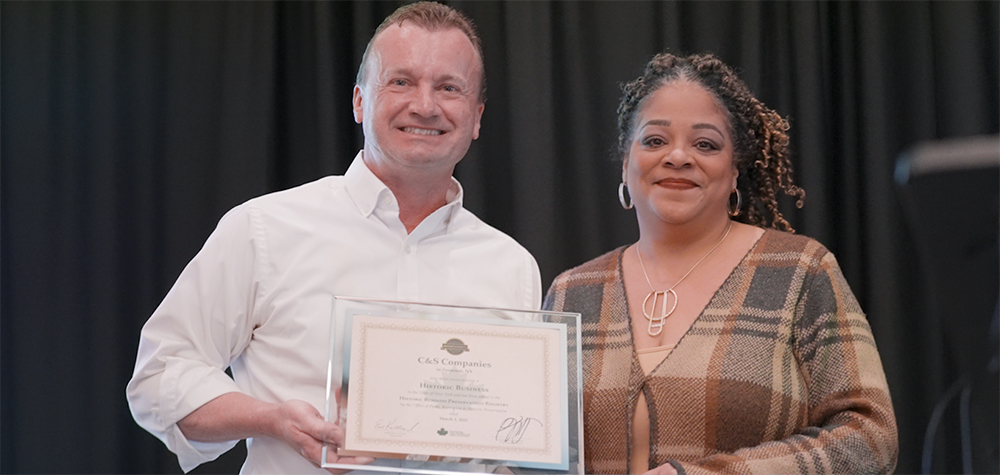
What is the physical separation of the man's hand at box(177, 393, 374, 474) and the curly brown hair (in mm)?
976

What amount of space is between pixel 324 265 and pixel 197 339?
285 mm

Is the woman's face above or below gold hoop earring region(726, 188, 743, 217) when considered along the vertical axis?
above

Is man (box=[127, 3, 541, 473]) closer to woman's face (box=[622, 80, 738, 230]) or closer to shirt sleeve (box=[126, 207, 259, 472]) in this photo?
shirt sleeve (box=[126, 207, 259, 472])

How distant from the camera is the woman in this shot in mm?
1808

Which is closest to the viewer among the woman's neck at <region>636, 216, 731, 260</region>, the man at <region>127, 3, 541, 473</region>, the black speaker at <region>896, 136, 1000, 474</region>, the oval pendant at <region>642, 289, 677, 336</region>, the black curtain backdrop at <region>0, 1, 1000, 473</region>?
the black speaker at <region>896, 136, 1000, 474</region>

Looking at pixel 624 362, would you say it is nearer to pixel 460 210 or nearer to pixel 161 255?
pixel 460 210

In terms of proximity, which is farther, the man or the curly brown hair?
the curly brown hair

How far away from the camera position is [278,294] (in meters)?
1.92

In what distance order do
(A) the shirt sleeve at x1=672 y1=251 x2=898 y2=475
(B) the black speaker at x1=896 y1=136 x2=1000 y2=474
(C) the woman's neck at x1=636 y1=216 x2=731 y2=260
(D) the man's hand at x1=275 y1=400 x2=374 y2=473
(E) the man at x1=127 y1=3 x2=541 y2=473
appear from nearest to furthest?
(B) the black speaker at x1=896 y1=136 x2=1000 y2=474 < (D) the man's hand at x1=275 y1=400 x2=374 y2=473 < (A) the shirt sleeve at x1=672 y1=251 x2=898 y2=475 < (E) the man at x1=127 y1=3 x2=541 y2=473 < (C) the woman's neck at x1=636 y1=216 x2=731 y2=260

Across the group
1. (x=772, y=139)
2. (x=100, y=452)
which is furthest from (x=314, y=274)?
(x=100, y=452)

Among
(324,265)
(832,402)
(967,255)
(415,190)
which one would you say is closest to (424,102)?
(415,190)

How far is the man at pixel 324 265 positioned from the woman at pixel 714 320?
272 mm
